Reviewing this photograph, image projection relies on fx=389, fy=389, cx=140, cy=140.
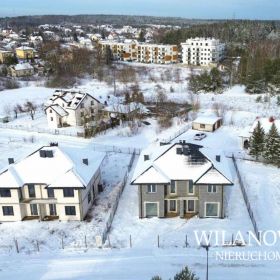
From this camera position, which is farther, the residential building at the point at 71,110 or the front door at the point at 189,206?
the residential building at the point at 71,110

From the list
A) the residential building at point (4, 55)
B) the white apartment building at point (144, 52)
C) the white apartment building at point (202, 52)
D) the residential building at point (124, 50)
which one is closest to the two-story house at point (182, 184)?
the white apartment building at point (202, 52)

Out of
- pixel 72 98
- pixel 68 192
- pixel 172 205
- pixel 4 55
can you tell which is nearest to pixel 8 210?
pixel 68 192

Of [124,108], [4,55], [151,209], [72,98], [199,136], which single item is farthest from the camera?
[4,55]

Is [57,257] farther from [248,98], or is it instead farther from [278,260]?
[248,98]

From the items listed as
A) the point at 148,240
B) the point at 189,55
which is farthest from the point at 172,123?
the point at 189,55

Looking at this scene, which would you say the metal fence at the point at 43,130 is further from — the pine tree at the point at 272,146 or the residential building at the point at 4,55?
the residential building at the point at 4,55

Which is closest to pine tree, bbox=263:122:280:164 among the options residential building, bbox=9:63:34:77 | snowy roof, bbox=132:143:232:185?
snowy roof, bbox=132:143:232:185

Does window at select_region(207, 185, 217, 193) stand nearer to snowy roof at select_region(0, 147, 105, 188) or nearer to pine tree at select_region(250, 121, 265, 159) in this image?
snowy roof at select_region(0, 147, 105, 188)

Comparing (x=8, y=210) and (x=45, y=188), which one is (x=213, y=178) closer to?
(x=45, y=188)
